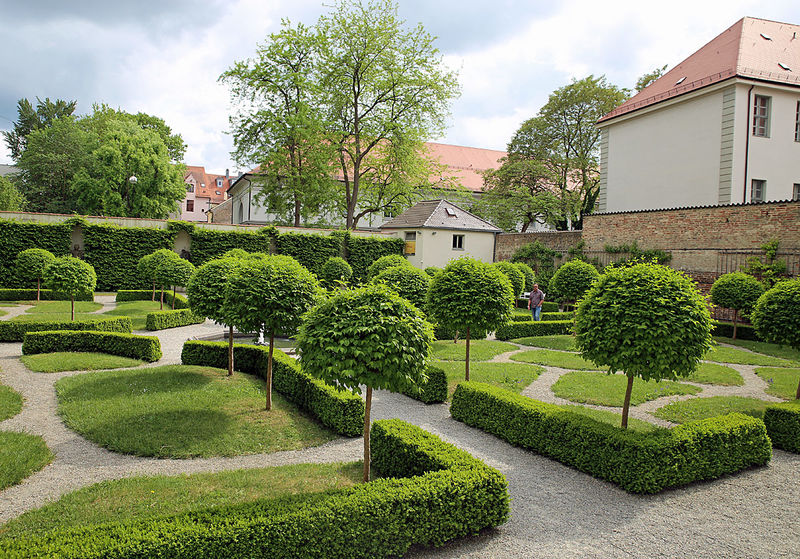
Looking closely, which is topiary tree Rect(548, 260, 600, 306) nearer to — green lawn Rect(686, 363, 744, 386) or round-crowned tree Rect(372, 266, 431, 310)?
green lawn Rect(686, 363, 744, 386)

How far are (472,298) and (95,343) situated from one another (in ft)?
35.8

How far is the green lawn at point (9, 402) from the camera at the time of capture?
8820 millimetres

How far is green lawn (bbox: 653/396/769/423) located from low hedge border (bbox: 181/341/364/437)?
6111 millimetres

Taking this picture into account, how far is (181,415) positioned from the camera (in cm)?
879

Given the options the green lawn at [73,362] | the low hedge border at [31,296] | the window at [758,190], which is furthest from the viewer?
the window at [758,190]

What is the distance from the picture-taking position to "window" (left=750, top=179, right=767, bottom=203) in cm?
2331

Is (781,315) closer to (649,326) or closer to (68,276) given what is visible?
(649,326)

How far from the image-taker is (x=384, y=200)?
39.7m

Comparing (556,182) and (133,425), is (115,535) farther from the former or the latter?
(556,182)

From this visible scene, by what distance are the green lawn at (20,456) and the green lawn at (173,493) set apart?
114cm

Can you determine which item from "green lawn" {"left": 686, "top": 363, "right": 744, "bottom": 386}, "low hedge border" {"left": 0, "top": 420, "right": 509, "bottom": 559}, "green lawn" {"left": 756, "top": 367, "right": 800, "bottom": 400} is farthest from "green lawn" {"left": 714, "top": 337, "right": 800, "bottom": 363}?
"low hedge border" {"left": 0, "top": 420, "right": 509, "bottom": 559}

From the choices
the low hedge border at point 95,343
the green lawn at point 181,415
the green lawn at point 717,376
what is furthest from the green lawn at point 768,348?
the low hedge border at point 95,343

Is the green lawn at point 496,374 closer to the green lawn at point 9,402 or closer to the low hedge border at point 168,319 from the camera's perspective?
the green lawn at point 9,402

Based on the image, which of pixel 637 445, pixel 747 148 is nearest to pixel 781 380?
pixel 637 445
